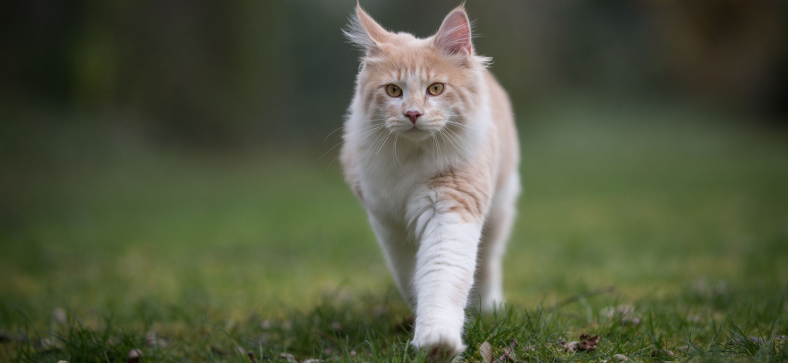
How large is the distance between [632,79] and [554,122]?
153 inches

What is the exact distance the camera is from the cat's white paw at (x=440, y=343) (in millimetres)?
2270

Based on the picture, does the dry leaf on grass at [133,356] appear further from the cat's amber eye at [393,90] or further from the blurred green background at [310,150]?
the cat's amber eye at [393,90]

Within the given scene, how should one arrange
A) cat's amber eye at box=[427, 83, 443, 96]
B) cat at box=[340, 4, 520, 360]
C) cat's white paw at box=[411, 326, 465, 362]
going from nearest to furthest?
cat's white paw at box=[411, 326, 465, 362]
cat at box=[340, 4, 520, 360]
cat's amber eye at box=[427, 83, 443, 96]

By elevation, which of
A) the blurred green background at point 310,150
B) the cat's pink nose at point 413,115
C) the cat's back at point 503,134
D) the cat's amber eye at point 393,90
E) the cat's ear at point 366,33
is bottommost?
the blurred green background at point 310,150

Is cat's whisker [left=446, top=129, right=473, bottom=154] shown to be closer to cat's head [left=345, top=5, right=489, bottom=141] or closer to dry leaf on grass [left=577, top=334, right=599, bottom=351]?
cat's head [left=345, top=5, right=489, bottom=141]

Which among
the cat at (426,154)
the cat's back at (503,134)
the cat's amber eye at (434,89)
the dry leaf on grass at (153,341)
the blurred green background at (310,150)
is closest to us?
the cat at (426,154)

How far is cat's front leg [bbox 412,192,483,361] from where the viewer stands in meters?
2.30

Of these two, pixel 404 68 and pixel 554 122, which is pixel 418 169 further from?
pixel 554 122

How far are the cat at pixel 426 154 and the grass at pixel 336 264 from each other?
306mm

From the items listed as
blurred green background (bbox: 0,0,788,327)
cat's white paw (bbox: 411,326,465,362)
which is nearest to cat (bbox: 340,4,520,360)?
cat's white paw (bbox: 411,326,465,362)

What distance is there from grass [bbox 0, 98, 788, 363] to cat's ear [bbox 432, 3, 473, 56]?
1055mm

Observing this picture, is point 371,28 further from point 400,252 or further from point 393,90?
point 400,252

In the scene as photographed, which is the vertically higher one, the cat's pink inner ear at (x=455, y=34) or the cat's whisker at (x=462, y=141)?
the cat's pink inner ear at (x=455, y=34)

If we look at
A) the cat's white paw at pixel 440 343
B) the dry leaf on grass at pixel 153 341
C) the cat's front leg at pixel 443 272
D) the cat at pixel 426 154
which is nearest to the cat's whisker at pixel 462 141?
the cat at pixel 426 154
